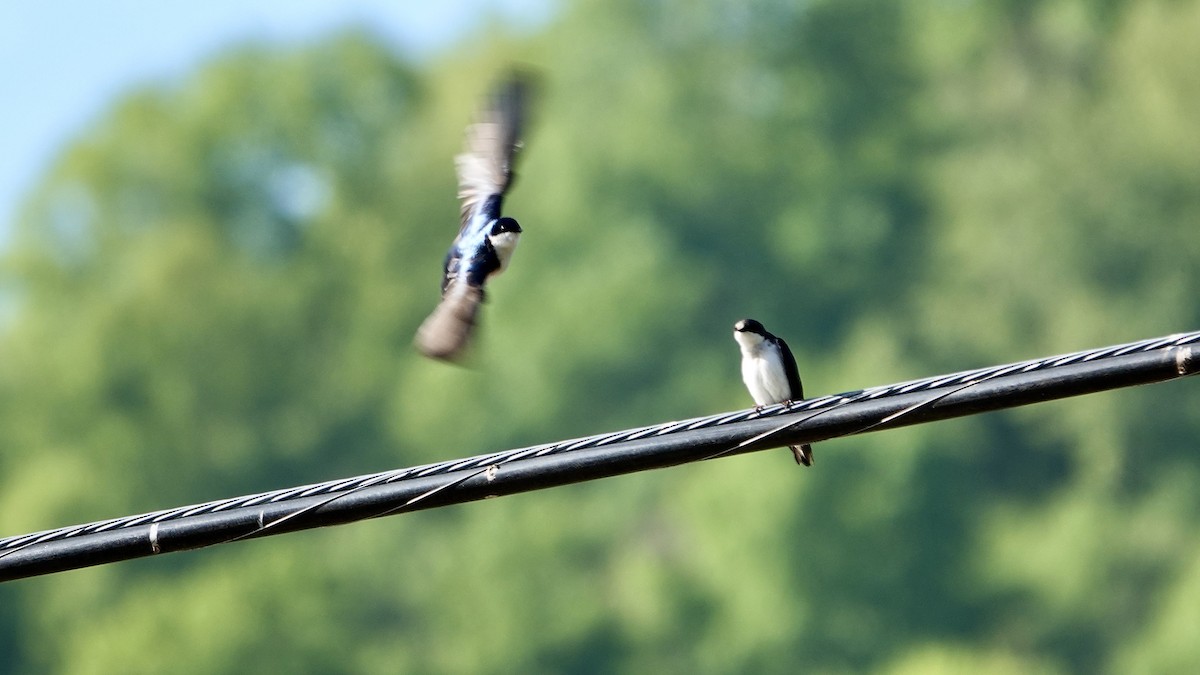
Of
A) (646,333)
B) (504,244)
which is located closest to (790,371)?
(504,244)

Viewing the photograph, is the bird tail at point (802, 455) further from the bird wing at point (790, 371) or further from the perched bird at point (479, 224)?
the perched bird at point (479, 224)

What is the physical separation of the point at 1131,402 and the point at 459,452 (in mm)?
18449

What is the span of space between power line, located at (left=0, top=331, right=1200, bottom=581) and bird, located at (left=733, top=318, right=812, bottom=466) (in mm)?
4741

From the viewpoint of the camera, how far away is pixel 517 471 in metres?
5.86

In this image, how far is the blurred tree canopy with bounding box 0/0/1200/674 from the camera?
55375 millimetres

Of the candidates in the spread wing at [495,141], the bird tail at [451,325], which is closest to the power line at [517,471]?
the bird tail at [451,325]

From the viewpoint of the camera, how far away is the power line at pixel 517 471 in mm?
5773

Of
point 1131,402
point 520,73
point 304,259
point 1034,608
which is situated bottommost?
point 520,73

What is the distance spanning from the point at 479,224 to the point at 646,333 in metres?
57.7

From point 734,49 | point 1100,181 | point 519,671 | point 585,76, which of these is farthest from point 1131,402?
point 585,76

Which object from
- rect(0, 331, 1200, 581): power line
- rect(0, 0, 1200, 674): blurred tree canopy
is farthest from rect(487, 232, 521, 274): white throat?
rect(0, 0, 1200, 674): blurred tree canopy

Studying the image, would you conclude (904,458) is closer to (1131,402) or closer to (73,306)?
(1131,402)

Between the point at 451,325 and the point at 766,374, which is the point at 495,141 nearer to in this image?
the point at 766,374

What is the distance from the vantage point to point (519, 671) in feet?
180
